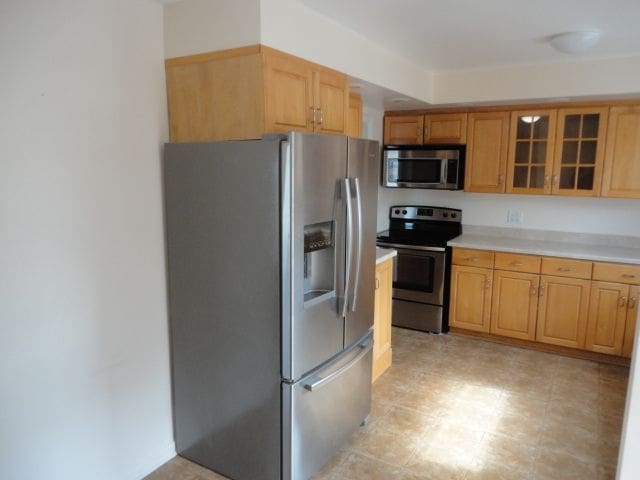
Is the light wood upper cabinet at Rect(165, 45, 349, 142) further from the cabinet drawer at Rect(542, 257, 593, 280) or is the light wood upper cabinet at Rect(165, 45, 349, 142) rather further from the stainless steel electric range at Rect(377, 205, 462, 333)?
the cabinet drawer at Rect(542, 257, 593, 280)

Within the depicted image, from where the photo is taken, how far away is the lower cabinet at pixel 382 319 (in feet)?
10.9

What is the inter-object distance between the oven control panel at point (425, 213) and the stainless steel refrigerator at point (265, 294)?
2.50 m

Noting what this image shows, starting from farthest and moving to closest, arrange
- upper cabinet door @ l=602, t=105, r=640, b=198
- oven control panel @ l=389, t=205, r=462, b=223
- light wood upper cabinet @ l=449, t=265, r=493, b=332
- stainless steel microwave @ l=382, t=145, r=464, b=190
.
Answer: oven control panel @ l=389, t=205, r=462, b=223 < stainless steel microwave @ l=382, t=145, r=464, b=190 < light wood upper cabinet @ l=449, t=265, r=493, b=332 < upper cabinet door @ l=602, t=105, r=640, b=198

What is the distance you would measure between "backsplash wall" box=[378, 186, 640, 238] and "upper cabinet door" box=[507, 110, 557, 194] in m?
0.34

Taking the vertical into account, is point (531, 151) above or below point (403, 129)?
below

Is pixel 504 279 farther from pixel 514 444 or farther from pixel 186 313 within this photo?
pixel 186 313

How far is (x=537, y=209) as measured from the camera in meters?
4.42

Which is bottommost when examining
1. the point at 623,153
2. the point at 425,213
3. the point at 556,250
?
the point at 556,250

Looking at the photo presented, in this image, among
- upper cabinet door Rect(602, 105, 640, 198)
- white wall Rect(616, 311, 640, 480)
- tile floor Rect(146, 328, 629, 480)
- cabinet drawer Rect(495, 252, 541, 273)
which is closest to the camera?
white wall Rect(616, 311, 640, 480)

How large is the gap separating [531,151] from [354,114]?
168 centimetres

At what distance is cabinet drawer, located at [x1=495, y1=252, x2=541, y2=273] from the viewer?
3.94m

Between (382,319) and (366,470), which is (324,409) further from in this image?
(382,319)

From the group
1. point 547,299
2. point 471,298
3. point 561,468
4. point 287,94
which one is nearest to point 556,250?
point 547,299

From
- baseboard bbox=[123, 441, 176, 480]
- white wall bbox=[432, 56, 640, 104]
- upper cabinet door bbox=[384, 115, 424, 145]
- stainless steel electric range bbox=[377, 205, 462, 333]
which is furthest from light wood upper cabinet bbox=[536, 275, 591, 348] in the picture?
baseboard bbox=[123, 441, 176, 480]
